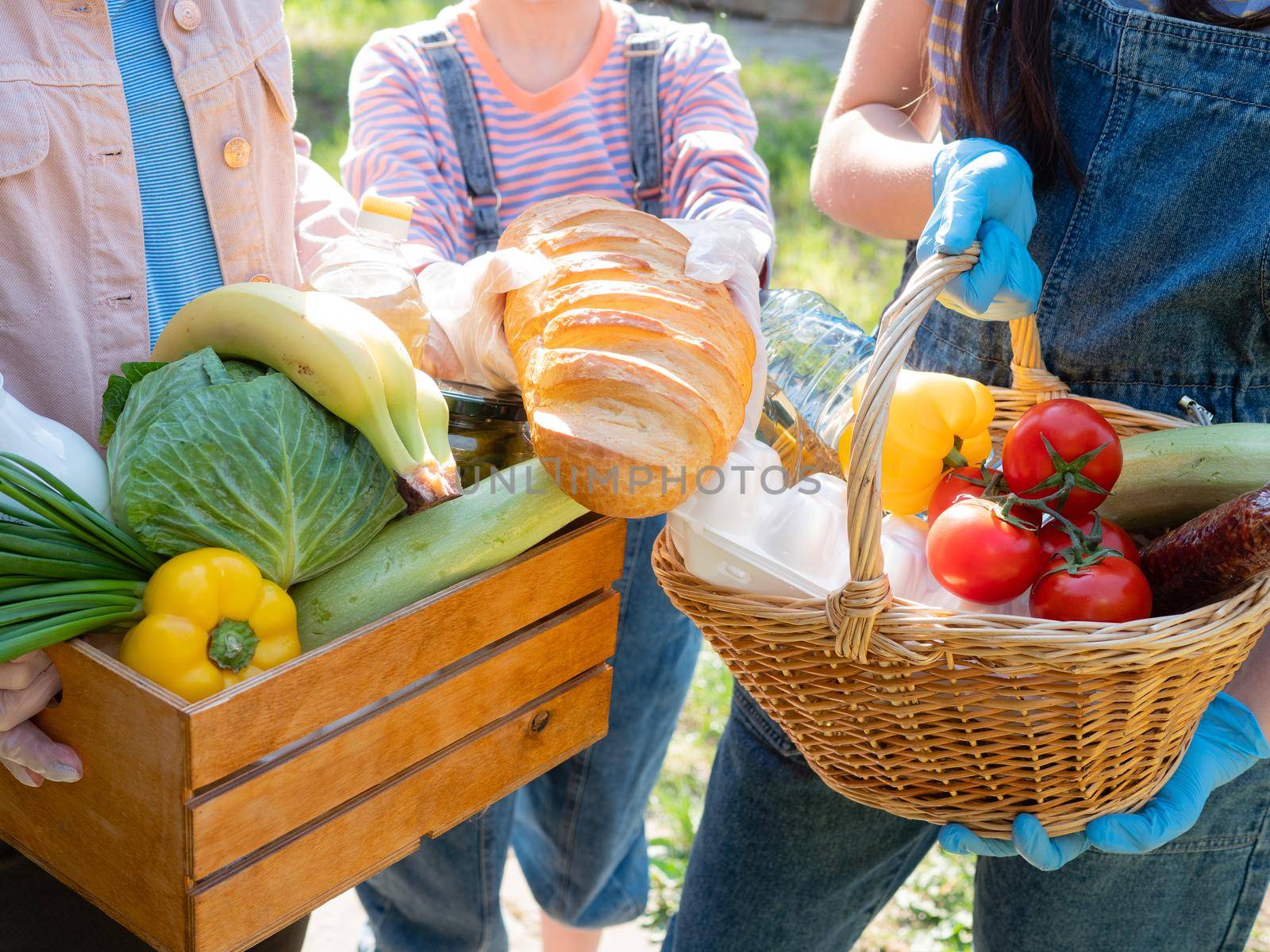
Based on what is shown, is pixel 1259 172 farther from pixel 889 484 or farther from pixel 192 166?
pixel 192 166

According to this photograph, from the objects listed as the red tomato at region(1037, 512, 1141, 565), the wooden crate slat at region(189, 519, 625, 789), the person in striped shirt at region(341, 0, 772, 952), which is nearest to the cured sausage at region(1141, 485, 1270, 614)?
the red tomato at region(1037, 512, 1141, 565)

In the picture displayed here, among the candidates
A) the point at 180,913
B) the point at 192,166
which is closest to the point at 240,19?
the point at 192,166

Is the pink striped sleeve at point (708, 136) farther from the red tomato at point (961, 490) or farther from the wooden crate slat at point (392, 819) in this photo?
the wooden crate slat at point (392, 819)

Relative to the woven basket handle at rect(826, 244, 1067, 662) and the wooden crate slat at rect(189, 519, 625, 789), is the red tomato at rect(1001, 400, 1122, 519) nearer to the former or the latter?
the woven basket handle at rect(826, 244, 1067, 662)

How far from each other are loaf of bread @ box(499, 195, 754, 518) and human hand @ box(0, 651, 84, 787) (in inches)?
18.9

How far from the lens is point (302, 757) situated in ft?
3.18

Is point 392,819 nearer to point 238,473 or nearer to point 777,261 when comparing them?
point 238,473

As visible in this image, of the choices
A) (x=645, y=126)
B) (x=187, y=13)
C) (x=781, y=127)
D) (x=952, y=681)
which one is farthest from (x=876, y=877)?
(x=781, y=127)

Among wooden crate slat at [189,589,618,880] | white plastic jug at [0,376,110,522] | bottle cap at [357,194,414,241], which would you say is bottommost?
wooden crate slat at [189,589,618,880]

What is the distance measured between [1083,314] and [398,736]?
3.28ft

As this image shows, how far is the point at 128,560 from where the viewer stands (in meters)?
1.02

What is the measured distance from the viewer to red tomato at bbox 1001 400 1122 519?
123cm

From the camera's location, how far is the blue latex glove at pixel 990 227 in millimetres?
1190

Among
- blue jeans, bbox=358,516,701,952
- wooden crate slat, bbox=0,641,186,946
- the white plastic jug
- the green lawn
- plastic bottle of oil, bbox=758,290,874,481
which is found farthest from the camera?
the green lawn
